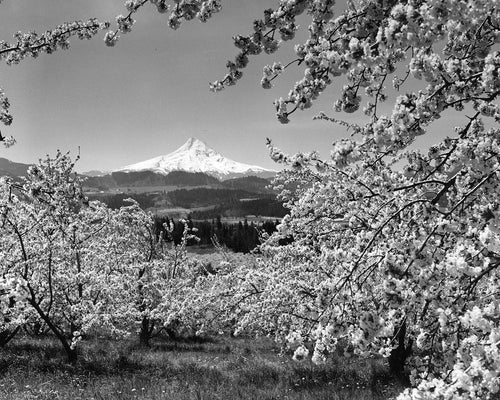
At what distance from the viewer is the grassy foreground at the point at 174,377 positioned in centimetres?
923

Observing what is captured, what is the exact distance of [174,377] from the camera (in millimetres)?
11383

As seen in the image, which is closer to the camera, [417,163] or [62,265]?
[417,163]

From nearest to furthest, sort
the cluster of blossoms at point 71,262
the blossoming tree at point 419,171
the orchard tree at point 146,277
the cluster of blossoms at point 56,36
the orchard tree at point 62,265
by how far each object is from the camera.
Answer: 1. the blossoming tree at point 419,171
2. the cluster of blossoms at point 56,36
3. the cluster of blossoms at point 71,262
4. the orchard tree at point 62,265
5. the orchard tree at point 146,277

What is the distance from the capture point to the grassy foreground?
9.23 meters

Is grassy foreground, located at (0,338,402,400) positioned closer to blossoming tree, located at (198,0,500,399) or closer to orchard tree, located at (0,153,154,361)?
orchard tree, located at (0,153,154,361)

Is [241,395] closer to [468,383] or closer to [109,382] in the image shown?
[109,382]

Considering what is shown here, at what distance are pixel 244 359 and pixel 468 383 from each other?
1366 cm

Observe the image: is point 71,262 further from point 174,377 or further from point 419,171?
point 419,171

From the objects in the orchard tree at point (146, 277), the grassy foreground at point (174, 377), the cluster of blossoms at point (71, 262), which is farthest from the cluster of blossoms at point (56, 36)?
the orchard tree at point (146, 277)

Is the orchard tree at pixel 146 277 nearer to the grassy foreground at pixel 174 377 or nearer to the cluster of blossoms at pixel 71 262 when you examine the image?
the cluster of blossoms at pixel 71 262

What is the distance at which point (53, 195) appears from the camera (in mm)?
5469

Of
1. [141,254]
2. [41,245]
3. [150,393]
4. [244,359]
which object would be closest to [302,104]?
[150,393]

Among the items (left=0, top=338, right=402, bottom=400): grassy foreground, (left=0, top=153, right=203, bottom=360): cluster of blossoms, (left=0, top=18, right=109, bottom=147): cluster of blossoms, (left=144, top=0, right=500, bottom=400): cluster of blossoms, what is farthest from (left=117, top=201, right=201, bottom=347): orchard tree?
(left=144, top=0, right=500, bottom=400): cluster of blossoms

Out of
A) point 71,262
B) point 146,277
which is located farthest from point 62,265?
point 146,277
